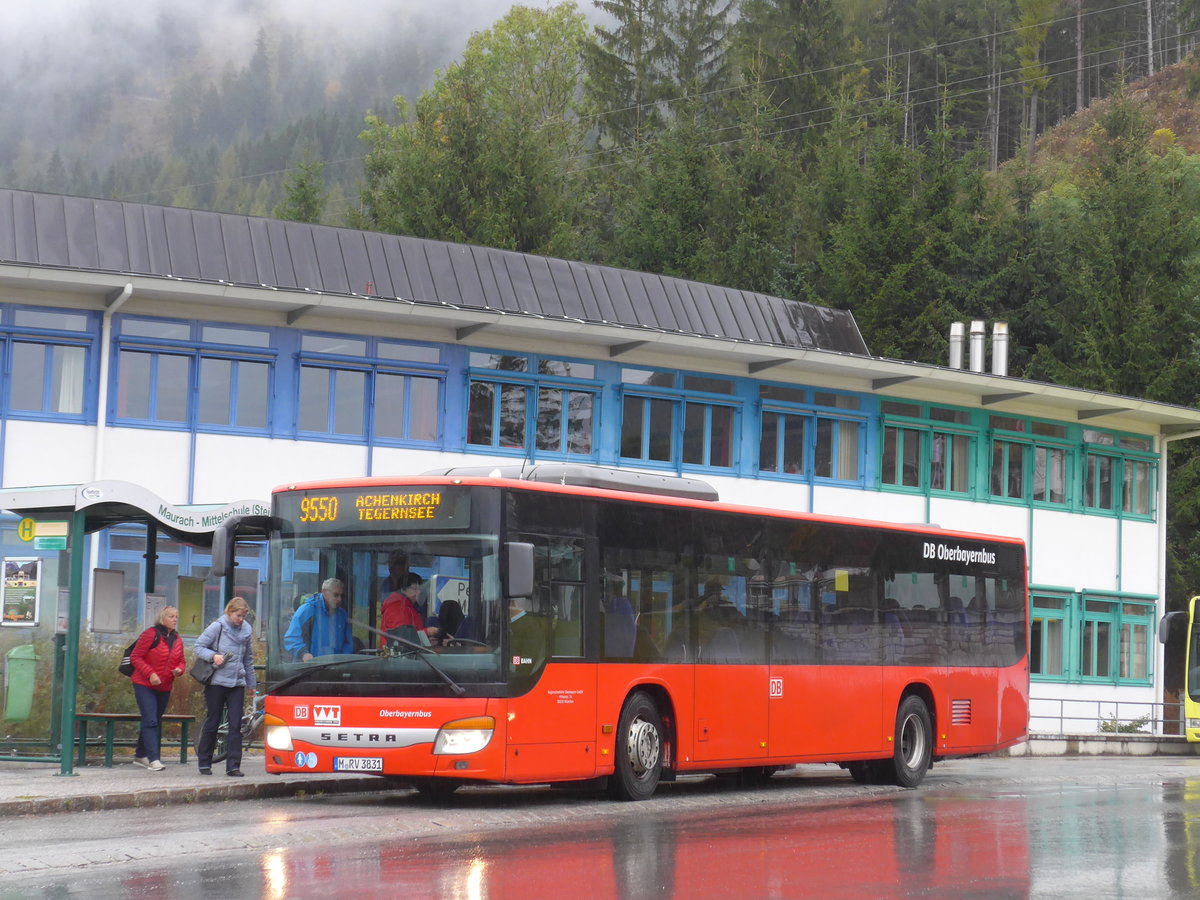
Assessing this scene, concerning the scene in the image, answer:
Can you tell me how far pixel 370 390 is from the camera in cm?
2791

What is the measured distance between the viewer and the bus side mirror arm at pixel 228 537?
1495 cm

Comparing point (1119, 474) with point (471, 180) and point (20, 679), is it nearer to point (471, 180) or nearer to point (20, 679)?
point (471, 180)

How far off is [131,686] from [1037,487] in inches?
946

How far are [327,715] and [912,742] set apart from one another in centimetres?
808

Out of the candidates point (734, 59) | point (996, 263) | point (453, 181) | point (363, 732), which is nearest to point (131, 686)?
point (363, 732)

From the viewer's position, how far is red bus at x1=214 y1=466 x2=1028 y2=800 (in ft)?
46.7

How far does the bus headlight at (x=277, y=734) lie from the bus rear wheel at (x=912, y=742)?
25.2 ft

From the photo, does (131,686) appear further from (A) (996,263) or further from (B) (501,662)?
(A) (996,263)

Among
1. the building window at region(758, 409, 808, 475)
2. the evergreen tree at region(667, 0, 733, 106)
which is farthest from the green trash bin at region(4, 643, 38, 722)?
the evergreen tree at region(667, 0, 733, 106)

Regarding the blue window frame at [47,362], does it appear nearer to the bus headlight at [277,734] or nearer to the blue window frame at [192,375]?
the blue window frame at [192,375]

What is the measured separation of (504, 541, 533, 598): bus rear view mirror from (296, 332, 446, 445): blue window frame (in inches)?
543

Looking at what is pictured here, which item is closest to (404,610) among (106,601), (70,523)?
(70,523)

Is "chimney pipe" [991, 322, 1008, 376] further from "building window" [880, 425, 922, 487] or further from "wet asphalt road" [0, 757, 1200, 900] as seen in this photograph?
"wet asphalt road" [0, 757, 1200, 900]

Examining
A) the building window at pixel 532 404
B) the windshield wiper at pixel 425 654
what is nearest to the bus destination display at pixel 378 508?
the windshield wiper at pixel 425 654
